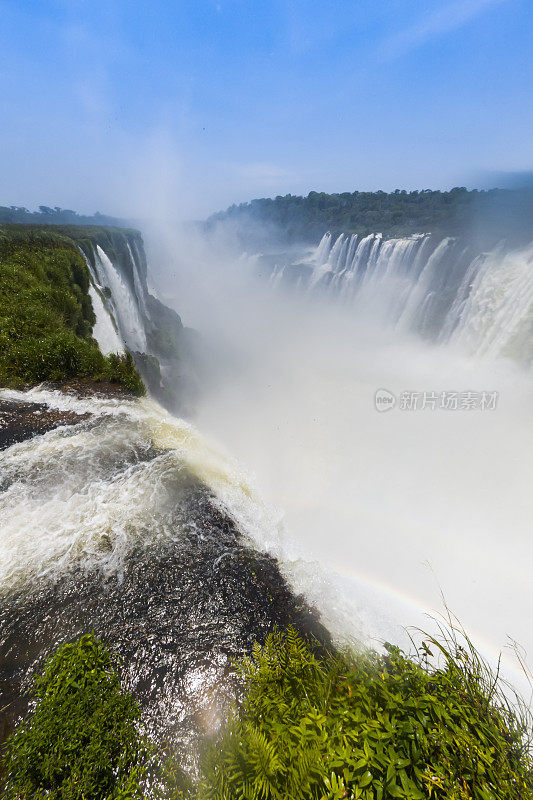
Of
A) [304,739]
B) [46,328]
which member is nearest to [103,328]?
[46,328]

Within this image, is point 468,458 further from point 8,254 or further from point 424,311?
point 8,254

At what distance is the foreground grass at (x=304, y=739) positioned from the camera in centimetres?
185

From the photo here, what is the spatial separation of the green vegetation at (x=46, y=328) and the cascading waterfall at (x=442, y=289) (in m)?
25.2

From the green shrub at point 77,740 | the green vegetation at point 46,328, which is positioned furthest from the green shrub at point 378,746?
the green vegetation at point 46,328

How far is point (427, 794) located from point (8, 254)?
1957 centimetres

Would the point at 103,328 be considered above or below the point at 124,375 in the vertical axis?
below

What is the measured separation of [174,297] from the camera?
61.2 meters

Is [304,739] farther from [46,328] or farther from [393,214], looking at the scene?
[393,214]

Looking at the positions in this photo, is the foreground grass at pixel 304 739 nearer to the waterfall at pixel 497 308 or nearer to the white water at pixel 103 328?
the white water at pixel 103 328

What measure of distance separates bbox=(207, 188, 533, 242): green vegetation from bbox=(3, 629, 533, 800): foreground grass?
37060 millimetres

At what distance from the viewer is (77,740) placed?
253 cm

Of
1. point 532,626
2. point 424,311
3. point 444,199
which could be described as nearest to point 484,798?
point 532,626

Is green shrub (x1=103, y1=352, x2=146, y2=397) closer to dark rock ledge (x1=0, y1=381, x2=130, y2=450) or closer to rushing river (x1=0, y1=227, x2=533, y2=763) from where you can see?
rushing river (x1=0, y1=227, x2=533, y2=763)

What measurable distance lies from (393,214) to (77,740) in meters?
69.4
